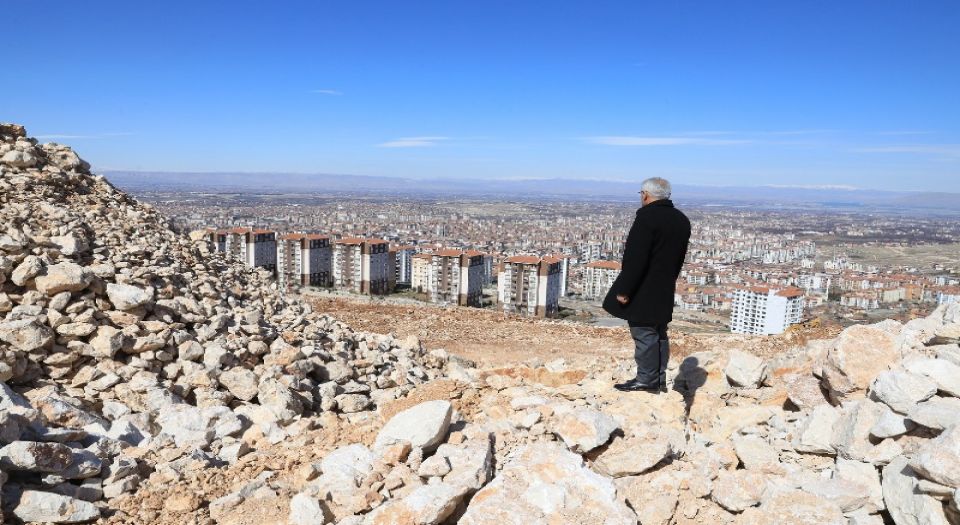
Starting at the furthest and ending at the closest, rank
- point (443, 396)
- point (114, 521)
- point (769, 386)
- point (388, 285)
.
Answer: point (388, 285) → point (769, 386) → point (443, 396) → point (114, 521)

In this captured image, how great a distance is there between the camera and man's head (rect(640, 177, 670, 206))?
4691 mm

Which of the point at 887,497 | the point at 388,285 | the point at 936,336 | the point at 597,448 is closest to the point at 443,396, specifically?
the point at 597,448

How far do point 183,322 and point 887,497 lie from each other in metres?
6.22

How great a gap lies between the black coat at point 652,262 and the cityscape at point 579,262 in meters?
2.99

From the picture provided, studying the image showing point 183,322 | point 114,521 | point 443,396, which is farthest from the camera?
point 183,322

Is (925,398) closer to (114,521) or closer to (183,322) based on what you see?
(114,521)

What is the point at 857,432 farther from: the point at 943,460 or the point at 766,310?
the point at 766,310

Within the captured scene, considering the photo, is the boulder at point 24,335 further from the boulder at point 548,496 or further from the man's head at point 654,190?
the man's head at point 654,190

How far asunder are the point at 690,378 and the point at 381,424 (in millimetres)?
3227

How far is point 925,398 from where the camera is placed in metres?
3.71

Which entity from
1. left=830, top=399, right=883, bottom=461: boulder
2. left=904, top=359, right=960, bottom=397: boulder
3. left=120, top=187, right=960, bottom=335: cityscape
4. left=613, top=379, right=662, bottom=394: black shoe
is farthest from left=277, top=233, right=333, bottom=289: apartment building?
left=904, top=359, right=960, bottom=397: boulder

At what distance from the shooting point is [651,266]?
4664 millimetres

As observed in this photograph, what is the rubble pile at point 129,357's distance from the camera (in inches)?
141

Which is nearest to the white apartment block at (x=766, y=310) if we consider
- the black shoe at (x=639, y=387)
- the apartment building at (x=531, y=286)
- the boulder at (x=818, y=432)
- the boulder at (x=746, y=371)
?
the apartment building at (x=531, y=286)
